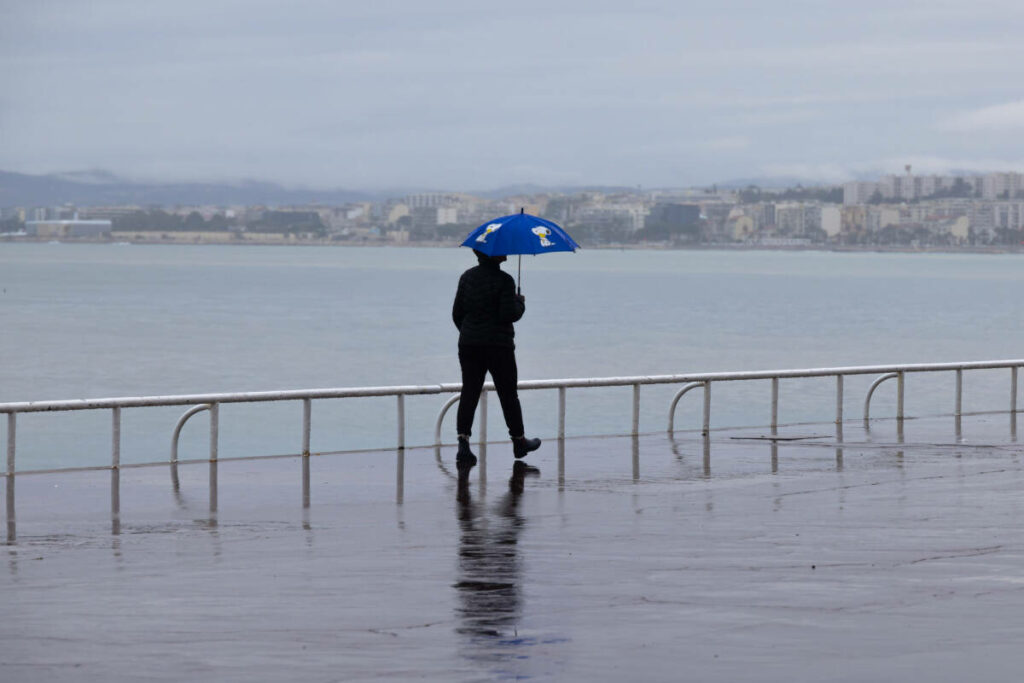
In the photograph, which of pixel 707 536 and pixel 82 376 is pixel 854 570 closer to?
pixel 707 536

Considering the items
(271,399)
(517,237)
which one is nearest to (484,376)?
(517,237)

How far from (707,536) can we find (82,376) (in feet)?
201

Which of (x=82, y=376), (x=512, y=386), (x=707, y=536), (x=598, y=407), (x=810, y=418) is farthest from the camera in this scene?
(x=82, y=376)

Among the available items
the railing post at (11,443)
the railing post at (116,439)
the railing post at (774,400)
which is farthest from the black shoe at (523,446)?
the railing post at (11,443)

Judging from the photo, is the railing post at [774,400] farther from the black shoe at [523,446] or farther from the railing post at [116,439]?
the railing post at [116,439]

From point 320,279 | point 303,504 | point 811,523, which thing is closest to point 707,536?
point 811,523

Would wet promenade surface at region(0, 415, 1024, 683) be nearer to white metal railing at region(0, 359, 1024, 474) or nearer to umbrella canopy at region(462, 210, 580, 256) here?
white metal railing at region(0, 359, 1024, 474)

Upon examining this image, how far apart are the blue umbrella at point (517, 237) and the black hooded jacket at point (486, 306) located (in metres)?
0.18

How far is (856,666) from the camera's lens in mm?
7129

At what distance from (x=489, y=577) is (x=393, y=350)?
75.6m

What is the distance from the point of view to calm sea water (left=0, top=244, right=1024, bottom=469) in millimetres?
57000

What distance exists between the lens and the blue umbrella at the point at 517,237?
555 inches

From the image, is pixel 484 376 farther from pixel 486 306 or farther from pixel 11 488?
pixel 11 488

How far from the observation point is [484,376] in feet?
48.5
